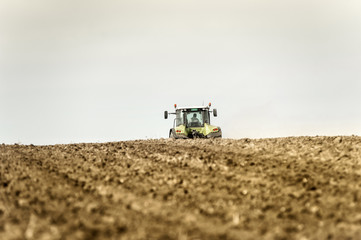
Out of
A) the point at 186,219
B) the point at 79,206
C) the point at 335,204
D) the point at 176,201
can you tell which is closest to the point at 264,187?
the point at 335,204

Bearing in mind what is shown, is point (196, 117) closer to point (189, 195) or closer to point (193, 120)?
point (193, 120)

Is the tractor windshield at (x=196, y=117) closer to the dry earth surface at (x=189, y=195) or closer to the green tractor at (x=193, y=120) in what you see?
the green tractor at (x=193, y=120)

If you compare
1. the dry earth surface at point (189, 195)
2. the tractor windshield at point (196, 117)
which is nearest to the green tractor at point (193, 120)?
the tractor windshield at point (196, 117)

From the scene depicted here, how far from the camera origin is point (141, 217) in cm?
542

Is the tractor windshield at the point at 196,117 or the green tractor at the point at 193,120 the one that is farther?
the tractor windshield at the point at 196,117

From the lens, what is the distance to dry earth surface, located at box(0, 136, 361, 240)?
198 inches

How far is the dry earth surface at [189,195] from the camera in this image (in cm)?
502

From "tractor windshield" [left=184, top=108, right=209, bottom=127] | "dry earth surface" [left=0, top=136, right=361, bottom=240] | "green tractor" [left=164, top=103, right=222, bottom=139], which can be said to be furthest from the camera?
"tractor windshield" [left=184, top=108, right=209, bottom=127]

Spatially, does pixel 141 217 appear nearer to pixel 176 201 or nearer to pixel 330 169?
pixel 176 201

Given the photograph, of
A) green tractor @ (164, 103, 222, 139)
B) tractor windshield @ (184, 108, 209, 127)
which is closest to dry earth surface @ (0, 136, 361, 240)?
green tractor @ (164, 103, 222, 139)

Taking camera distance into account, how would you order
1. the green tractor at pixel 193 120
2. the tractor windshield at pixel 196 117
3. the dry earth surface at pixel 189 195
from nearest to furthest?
the dry earth surface at pixel 189 195 → the green tractor at pixel 193 120 → the tractor windshield at pixel 196 117

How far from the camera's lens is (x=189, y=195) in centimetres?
668

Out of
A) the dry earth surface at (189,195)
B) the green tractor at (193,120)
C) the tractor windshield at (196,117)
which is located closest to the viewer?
the dry earth surface at (189,195)

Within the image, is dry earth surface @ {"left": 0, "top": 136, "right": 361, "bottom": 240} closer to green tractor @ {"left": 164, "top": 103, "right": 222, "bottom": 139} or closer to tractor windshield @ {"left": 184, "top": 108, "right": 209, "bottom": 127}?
green tractor @ {"left": 164, "top": 103, "right": 222, "bottom": 139}
